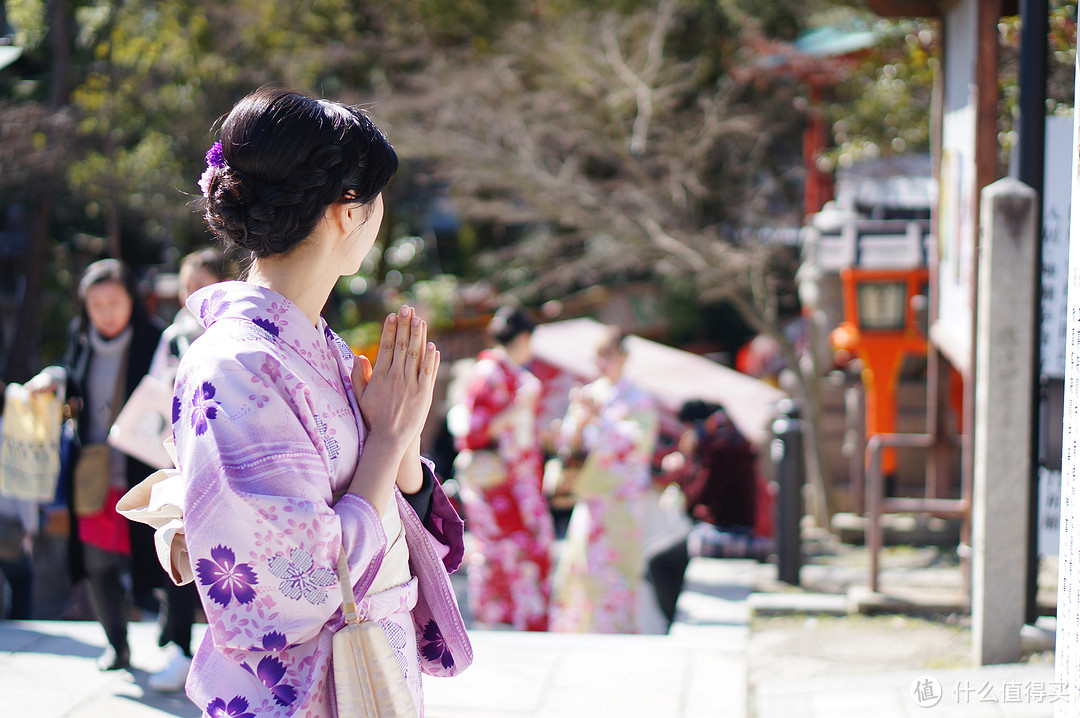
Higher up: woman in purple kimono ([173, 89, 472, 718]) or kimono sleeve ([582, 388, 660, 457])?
woman in purple kimono ([173, 89, 472, 718])

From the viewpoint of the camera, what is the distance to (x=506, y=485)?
18.1ft

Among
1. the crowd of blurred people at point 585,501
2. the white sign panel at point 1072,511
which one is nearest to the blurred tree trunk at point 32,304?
the crowd of blurred people at point 585,501

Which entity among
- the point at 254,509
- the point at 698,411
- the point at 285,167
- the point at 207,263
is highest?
the point at 285,167

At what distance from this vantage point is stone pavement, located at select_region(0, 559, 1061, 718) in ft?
10.5

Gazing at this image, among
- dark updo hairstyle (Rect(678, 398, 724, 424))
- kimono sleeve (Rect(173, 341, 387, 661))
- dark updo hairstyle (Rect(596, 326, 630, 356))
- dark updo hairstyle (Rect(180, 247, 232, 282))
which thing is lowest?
dark updo hairstyle (Rect(678, 398, 724, 424))

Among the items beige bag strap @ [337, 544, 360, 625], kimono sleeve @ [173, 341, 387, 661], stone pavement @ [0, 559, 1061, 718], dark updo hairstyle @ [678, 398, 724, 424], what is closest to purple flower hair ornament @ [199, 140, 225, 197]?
kimono sleeve @ [173, 341, 387, 661]

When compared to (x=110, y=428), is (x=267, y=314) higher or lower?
higher

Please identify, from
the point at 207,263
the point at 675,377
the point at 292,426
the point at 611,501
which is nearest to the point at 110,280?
the point at 207,263

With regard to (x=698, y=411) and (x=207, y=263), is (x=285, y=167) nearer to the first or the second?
(x=207, y=263)

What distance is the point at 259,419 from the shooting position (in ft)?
4.81

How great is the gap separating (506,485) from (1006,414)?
2.80 metres

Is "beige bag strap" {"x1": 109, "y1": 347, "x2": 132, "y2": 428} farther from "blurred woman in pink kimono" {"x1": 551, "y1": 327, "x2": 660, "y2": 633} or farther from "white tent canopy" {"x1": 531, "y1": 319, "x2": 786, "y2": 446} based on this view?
"white tent canopy" {"x1": 531, "y1": 319, "x2": 786, "y2": 446}

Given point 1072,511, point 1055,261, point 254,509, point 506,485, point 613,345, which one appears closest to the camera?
point 254,509

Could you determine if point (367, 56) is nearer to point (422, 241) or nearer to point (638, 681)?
point (422, 241)
